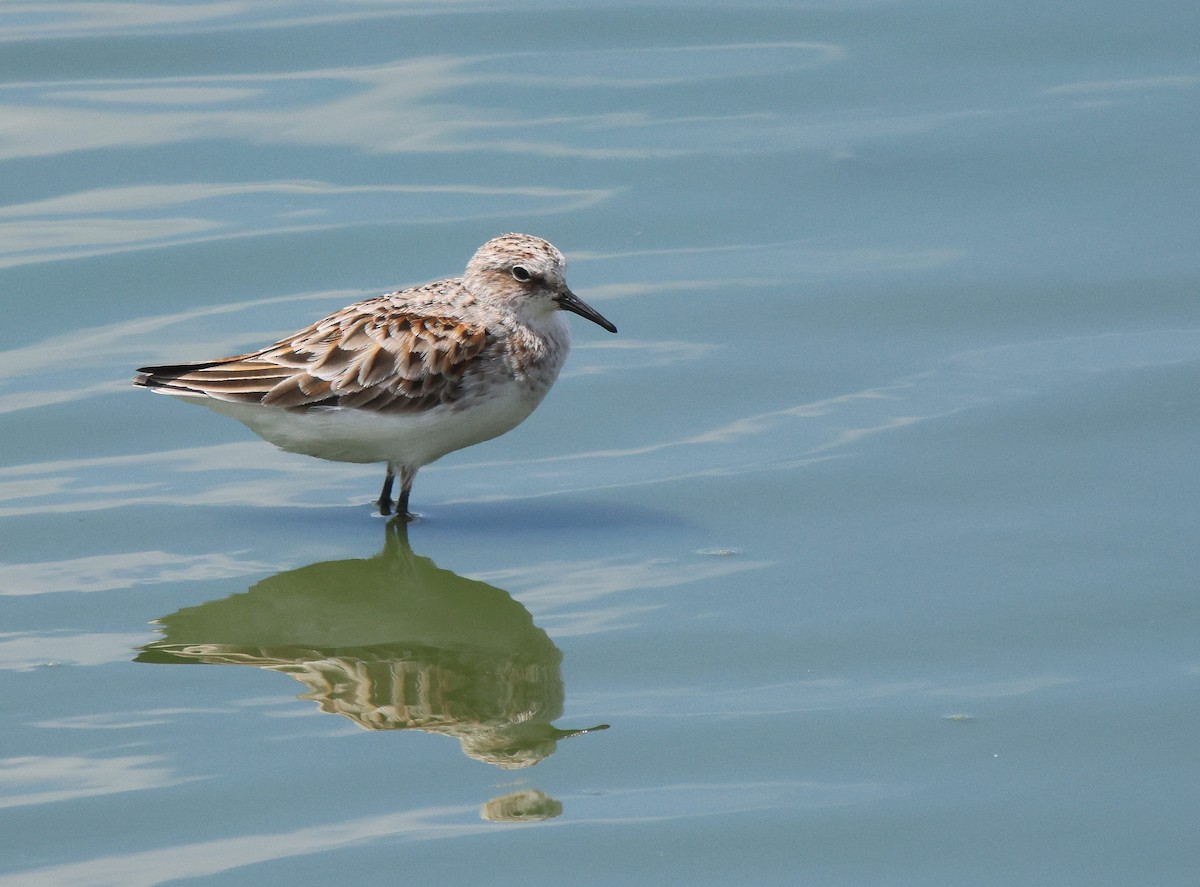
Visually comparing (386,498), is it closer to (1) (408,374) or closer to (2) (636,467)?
(1) (408,374)

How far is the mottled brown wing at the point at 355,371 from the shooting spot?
1001cm

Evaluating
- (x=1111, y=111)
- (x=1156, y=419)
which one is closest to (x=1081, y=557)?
(x=1156, y=419)

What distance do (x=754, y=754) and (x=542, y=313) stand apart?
3.55m

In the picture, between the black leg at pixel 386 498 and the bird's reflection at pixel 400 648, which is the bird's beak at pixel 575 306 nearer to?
the black leg at pixel 386 498

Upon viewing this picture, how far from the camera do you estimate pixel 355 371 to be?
398 inches

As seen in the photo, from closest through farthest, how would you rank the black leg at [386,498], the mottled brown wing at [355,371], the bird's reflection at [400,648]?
the bird's reflection at [400,648]
the mottled brown wing at [355,371]
the black leg at [386,498]

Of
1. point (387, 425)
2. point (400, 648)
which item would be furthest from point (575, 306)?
point (400, 648)

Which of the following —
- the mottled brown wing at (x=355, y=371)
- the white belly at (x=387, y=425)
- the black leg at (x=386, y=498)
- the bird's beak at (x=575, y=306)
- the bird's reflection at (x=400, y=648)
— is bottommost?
the bird's reflection at (x=400, y=648)

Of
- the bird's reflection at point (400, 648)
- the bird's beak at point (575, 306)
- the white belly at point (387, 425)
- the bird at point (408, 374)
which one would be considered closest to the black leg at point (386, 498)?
the bird at point (408, 374)

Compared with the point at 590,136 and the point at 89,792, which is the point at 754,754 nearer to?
the point at 89,792

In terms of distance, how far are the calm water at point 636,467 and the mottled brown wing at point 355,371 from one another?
0.66 m

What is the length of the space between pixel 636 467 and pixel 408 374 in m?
1.44

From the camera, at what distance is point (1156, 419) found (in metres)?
10.9

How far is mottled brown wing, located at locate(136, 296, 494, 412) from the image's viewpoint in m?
10.0
